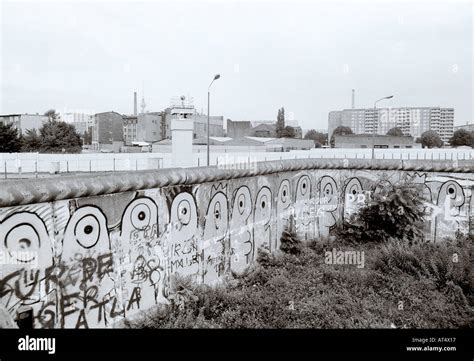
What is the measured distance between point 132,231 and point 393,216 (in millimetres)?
7214

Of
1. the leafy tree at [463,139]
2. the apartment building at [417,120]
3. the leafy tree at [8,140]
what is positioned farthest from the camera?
the apartment building at [417,120]

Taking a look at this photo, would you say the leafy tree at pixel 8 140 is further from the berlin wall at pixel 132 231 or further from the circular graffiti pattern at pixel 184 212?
the circular graffiti pattern at pixel 184 212

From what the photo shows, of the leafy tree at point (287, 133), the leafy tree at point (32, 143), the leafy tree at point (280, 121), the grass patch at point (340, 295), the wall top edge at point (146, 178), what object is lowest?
the grass patch at point (340, 295)

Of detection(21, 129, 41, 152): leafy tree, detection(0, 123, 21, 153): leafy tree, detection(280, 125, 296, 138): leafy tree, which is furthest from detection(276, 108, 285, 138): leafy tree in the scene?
detection(0, 123, 21, 153): leafy tree

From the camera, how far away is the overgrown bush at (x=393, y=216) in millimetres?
10312

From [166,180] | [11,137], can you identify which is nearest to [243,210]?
[166,180]

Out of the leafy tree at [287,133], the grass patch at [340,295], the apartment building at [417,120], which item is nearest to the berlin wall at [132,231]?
the grass patch at [340,295]

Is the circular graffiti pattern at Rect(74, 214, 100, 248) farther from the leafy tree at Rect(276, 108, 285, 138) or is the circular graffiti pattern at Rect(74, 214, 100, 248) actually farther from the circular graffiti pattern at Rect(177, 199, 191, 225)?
the leafy tree at Rect(276, 108, 285, 138)

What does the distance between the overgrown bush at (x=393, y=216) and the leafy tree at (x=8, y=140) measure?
2092 inches

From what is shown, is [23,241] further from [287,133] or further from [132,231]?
[287,133]

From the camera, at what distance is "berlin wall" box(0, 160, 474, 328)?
4281 mm

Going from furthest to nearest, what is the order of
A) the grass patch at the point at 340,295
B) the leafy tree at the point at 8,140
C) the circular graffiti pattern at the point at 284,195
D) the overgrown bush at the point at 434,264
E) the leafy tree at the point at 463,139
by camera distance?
the leafy tree at the point at 463,139, the leafy tree at the point at 8,140, the circular graffiti pattern at the point at 284,195, the overgrown bush at the point at 434,264, the grass patch at the point at 340,295

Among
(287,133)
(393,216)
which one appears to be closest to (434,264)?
(393,216)
